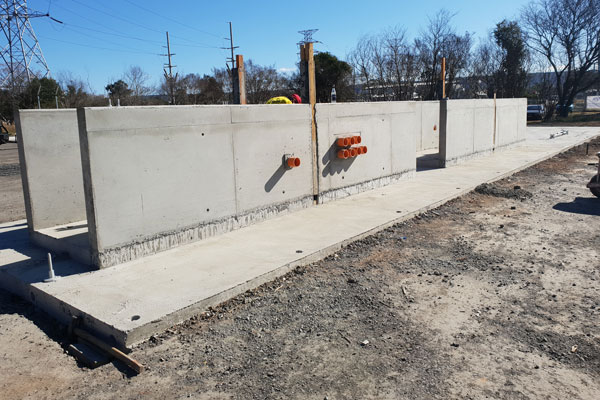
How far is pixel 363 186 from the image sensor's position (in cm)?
1005

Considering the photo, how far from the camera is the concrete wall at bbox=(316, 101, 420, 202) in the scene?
904 centimetres

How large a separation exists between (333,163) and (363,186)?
1130mm

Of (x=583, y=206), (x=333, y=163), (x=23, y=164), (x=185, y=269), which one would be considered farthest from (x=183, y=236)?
(x=583, y=206)

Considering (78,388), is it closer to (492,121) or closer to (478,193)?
(478,193)

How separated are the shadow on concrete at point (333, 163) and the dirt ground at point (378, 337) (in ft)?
8.28

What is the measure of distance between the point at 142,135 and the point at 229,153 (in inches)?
57.1

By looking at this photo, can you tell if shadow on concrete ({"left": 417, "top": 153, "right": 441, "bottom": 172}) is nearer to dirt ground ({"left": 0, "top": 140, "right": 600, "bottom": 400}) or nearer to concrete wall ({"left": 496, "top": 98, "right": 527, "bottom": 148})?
concrete wall ({"left": 496, "top": 98, "right": 527, "bottom": 148})

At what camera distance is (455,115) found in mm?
13758

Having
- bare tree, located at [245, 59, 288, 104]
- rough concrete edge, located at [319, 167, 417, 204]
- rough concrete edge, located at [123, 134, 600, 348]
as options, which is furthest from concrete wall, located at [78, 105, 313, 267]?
bare tree, located at [245, 59, 288, 104]

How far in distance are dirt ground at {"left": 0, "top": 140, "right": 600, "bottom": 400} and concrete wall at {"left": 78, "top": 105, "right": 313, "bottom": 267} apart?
1.40m

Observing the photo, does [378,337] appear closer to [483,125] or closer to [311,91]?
[311,91]

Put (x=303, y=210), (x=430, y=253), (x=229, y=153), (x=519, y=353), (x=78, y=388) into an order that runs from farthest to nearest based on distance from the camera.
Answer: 1. (x=303, y=210)
2. (x=229, y=153)
3. (x=430, y=253)
4. (x=519, y=353)
5. (x=78, y=388)

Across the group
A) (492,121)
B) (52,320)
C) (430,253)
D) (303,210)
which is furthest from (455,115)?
(52,320)

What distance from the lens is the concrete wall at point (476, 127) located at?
13.4 metres
